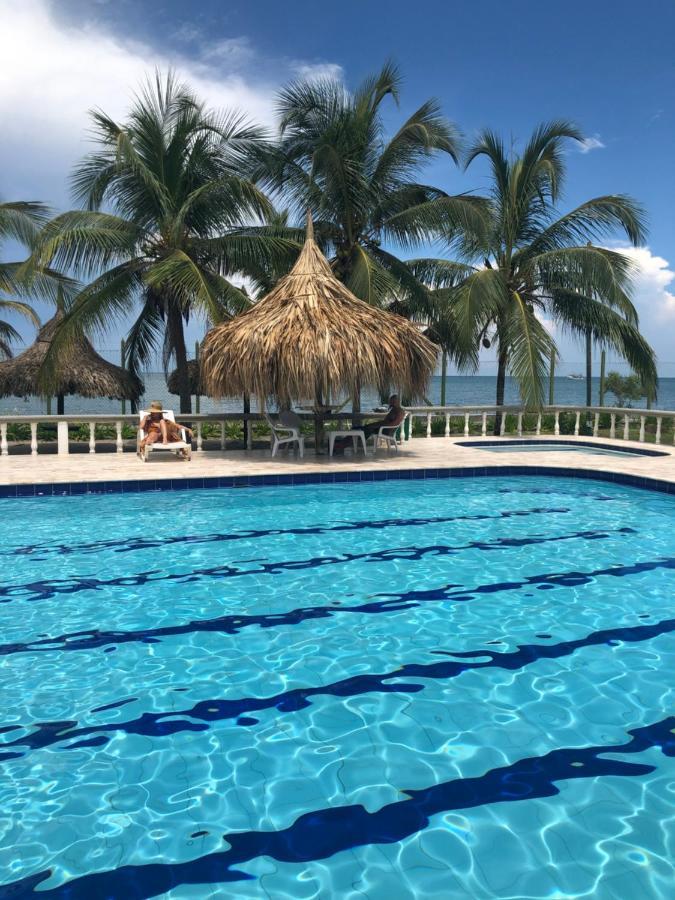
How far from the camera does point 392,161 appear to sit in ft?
47.6

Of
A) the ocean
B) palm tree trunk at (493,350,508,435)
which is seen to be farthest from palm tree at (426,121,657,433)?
the ocean

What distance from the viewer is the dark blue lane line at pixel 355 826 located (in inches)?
90.3

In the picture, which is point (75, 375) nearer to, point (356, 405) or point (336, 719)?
point (356, 405)

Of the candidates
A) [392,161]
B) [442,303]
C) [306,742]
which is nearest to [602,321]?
[442,303]

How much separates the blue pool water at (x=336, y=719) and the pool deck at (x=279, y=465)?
269 centimetres

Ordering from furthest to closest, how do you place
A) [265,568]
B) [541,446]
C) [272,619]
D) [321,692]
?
1. [541,446]
2. [265,568]
3. [272,619]
4. [321,692]

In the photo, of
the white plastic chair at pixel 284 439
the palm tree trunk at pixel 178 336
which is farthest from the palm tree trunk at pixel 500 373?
the palm tree trunk at pixel 178 336

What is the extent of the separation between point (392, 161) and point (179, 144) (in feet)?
14.8

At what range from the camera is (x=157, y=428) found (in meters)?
11.4

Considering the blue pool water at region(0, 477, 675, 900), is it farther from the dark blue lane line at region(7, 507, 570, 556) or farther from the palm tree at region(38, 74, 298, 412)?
the palm tree at region(38, 74, 298, 412)

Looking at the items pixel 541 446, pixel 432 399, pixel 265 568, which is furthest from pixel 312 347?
pixel 432 399

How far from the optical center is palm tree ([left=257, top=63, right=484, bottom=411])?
45.4 ft

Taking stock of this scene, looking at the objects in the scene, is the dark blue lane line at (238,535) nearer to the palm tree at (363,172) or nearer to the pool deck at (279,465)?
the pool deck at (279,465)

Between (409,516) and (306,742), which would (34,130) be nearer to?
(409,516)
